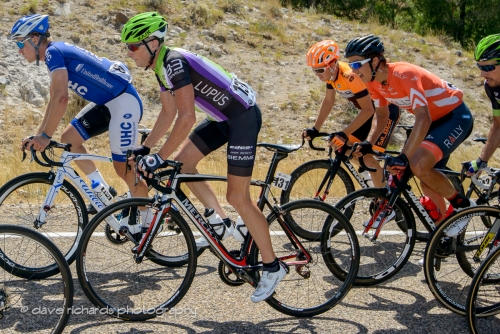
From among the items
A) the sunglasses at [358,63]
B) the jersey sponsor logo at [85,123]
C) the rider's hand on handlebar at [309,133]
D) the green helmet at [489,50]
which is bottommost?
the rider's hand on handlebar at [309,133]

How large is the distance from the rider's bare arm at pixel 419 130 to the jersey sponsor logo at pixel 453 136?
55 centimetres

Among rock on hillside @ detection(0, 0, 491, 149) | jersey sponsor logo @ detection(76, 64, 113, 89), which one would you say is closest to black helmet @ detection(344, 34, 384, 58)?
jersey sponsor logo @ detection(76, 64, 113, 89)

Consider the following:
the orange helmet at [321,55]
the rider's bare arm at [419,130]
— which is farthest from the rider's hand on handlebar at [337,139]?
the rider's bare arm at [419,130]

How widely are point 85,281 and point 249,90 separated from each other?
191cm

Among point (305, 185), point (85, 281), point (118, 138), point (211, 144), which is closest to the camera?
point (85, 281)

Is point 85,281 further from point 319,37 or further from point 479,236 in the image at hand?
point 319,37

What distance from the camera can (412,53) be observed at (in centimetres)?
2217

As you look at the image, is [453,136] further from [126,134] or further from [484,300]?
[126,134]

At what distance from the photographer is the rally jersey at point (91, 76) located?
5.85m

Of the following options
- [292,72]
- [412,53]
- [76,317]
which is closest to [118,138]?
[76,317]

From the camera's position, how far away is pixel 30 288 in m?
5.14

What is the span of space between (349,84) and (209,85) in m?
2.33

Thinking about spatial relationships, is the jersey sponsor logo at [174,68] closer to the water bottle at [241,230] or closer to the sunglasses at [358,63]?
the water bottle at [241,230]

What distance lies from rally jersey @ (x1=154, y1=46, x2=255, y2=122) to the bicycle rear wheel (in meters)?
0.87
